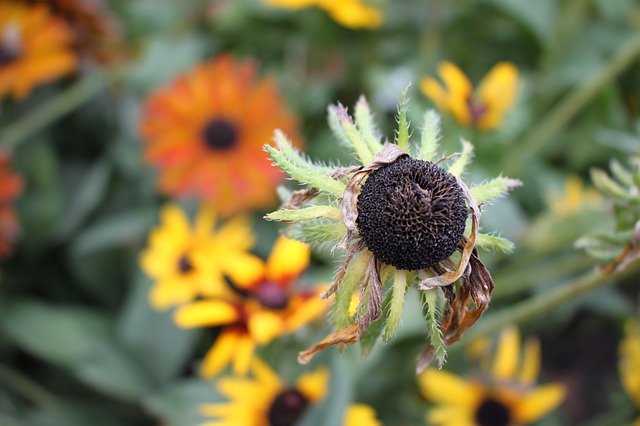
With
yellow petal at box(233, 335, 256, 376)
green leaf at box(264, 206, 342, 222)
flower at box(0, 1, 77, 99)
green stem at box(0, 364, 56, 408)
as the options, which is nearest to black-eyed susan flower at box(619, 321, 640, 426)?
yellow petal at box(233, 335, 256, 376)

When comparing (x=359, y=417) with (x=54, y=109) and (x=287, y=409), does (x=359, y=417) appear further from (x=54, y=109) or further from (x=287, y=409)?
(x=54, y=109)

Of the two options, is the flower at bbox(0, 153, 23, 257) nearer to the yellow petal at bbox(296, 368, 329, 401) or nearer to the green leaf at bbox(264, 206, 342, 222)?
the yellow petal at bbox(296, 368, 329, 401)

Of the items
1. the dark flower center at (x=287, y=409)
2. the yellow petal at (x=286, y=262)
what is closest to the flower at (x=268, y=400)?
the dark flower center at (x=287, y=409)

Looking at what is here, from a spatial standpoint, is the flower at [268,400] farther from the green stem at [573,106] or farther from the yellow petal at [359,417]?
the green stem at [573,106]

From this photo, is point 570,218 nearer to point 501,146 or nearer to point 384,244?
point 501,146

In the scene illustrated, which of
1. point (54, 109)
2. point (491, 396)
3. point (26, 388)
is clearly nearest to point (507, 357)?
point (491, 396)

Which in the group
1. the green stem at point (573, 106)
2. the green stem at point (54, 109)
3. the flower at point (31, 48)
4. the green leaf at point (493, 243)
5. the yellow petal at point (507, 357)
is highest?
the flower at point (31, 48)
